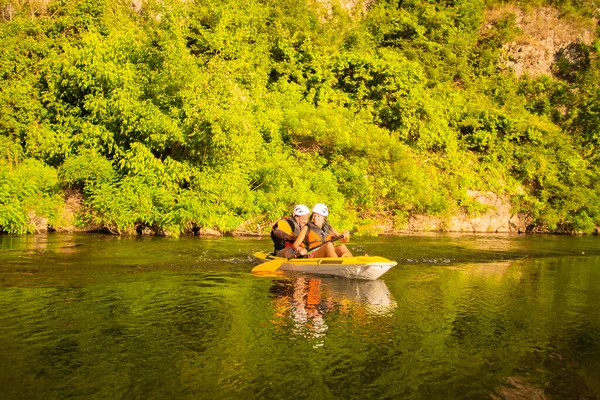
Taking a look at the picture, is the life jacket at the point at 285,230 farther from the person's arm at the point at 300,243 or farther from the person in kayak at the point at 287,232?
the person's arm at the point at 300,243

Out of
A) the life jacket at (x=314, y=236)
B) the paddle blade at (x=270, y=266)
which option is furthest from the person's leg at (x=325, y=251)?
the paddle blade at (x=270, y=266)

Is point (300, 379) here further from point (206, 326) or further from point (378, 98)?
point (378, 98)

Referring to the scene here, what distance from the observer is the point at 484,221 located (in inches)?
991

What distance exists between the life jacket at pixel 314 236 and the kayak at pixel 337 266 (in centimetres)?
62

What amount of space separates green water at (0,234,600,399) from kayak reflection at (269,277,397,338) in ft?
0.09

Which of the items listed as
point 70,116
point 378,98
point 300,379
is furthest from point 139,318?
point 378,98

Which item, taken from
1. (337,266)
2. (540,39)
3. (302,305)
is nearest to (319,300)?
(302,305)

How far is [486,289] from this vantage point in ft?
31.2

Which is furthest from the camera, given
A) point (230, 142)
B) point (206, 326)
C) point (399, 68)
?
point (399, 68)

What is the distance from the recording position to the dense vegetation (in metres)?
17.1

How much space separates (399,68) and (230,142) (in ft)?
36.9

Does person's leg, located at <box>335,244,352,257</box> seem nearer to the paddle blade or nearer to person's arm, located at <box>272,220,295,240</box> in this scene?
person's arm, located at <box>272,220,295,240</box>

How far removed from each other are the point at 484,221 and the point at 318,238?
1610cm

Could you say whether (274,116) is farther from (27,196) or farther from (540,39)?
(540,39)
